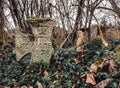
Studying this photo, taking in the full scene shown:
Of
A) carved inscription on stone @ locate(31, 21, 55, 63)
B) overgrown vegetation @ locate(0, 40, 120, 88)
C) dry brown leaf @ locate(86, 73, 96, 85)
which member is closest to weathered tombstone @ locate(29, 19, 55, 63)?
carved inscription on stone @ locate(31, 21, 55, 63)

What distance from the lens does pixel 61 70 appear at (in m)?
8.40

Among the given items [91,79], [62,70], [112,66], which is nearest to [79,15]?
[62,70]

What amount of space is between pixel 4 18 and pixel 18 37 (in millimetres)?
2984

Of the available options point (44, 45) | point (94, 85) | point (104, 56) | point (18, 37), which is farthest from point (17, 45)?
point (94, 85)

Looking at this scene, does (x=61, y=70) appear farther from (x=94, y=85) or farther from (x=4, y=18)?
(x=4, y=18)

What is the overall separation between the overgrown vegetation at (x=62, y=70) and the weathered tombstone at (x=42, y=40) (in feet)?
0.76

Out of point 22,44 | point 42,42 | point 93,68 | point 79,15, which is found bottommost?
point 93,68

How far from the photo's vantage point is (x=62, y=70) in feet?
27.5

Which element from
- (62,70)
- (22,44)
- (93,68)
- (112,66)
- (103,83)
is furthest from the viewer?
(22,44)

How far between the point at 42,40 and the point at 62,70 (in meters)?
1.40

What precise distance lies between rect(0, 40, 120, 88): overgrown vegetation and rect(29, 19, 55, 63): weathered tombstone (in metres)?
Result: 0.23

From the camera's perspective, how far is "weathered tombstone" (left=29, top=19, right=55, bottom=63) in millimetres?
9344

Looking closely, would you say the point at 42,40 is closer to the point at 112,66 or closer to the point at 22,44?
the point at 22,44

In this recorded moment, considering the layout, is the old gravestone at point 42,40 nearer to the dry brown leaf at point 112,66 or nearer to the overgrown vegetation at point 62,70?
the overgrown vegetation at point 62,70
